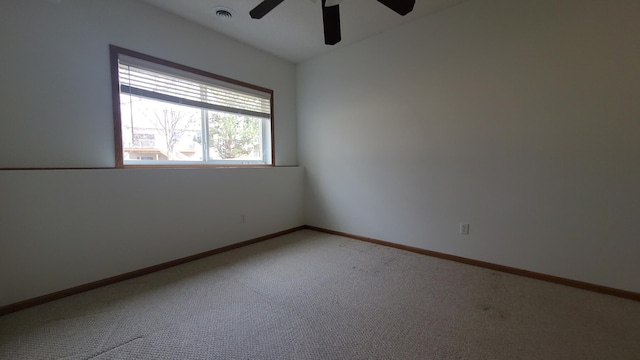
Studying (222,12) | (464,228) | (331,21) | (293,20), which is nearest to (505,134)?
(464,228)

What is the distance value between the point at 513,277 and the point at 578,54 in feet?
6.50

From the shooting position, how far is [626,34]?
190 cm

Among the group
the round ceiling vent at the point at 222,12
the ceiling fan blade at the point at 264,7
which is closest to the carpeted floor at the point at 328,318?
the ceiling fan blade at the point at 264,7

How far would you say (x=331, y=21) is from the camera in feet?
6.14

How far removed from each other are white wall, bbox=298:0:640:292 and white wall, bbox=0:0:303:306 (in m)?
2.03

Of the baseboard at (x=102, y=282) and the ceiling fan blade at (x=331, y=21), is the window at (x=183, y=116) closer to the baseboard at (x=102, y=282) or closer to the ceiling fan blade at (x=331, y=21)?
the baseboard at (x=102, y=282)

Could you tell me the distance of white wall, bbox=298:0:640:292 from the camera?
78.5 inches

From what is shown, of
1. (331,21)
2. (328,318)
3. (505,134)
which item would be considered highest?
(331,21)

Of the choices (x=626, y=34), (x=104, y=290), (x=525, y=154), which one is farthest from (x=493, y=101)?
(x=104, y=290)

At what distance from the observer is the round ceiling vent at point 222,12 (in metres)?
Result: 2.56

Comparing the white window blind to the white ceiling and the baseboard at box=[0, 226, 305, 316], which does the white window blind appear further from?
the baseboard at box=[0, 226, 305, 316]

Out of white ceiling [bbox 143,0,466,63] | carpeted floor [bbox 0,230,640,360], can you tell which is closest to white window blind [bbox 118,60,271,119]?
white ceiling [bbox 143,0,466,63]

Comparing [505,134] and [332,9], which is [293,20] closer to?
[332,9]

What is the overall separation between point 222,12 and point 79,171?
6.55 ft
